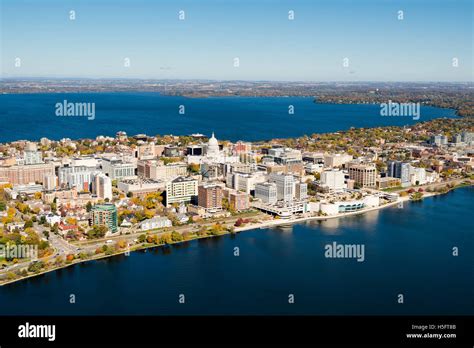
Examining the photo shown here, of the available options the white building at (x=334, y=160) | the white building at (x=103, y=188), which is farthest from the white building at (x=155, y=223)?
the white building at (x=334, y=160)

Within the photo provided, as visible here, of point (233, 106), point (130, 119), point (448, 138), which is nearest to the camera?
point (448, 138)

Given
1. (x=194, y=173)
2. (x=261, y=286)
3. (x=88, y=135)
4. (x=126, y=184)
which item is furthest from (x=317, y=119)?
(x=261, y=286)

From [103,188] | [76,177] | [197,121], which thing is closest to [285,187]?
[103,188]

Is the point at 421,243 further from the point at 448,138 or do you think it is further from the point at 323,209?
the point at 448,138

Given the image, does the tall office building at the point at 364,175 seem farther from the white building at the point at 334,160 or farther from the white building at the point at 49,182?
the white building at the point at 49,182

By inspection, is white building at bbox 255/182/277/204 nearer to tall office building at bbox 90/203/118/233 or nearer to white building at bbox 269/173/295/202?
white building at bbox 269/173/295/202
